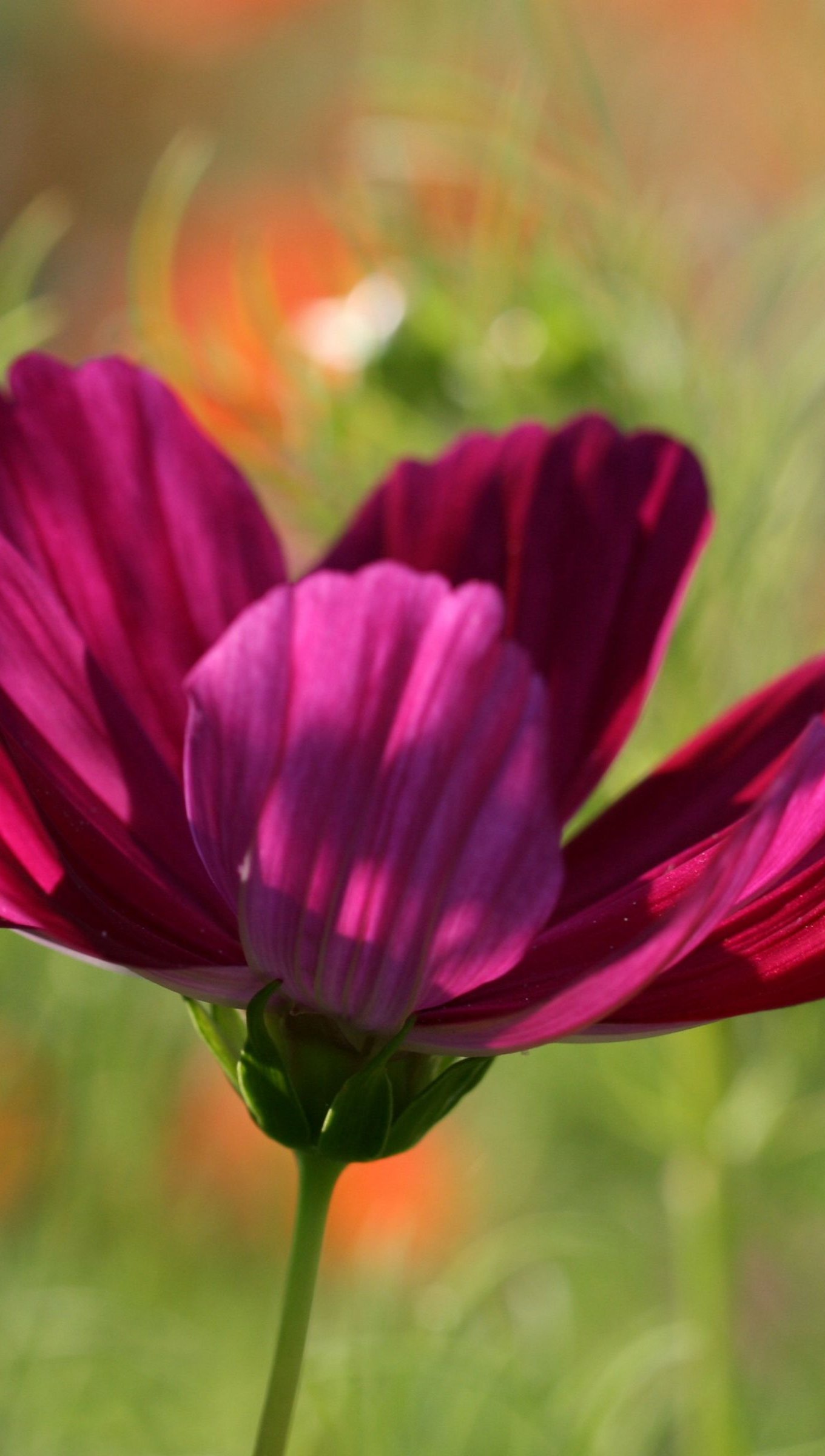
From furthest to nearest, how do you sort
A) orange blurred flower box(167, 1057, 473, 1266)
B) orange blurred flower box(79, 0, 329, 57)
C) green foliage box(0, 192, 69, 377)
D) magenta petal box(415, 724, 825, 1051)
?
orange blurred flower box(79, 0, 329, 57) < orange blurred flower box(167, 1057, 473, 1266) < green foliage box(0, 192, 69, 377) < magenta petal box(415, 724, 825, 1051)

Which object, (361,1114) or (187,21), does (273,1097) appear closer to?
(361,1114)

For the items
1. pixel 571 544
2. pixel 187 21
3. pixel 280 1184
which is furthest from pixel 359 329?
pixel 187 21

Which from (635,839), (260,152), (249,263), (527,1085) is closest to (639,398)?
(249,263)

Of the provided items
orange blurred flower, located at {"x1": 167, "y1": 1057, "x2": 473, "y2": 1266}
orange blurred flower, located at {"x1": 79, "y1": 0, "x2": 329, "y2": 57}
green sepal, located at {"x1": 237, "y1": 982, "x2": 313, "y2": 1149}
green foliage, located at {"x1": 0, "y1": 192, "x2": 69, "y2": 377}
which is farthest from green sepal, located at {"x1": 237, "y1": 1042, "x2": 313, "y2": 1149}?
orange blurred flower, located at {"x1": 79, "y1": 0, "x2": 329, "y2": 57}

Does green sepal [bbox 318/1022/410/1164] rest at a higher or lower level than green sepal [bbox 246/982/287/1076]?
lower

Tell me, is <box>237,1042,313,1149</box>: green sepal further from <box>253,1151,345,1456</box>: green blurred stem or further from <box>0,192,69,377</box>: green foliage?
<box>0,192,69,377</box>: green foliage

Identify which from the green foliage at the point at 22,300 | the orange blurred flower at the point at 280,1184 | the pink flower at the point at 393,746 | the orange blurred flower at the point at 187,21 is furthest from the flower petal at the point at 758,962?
the orange blurred flower at the point at 187,21

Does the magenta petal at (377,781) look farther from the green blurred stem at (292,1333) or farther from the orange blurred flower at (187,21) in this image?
the orange blurred flower at (187,21)

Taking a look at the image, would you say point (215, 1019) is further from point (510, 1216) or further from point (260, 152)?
point (260, 152)
